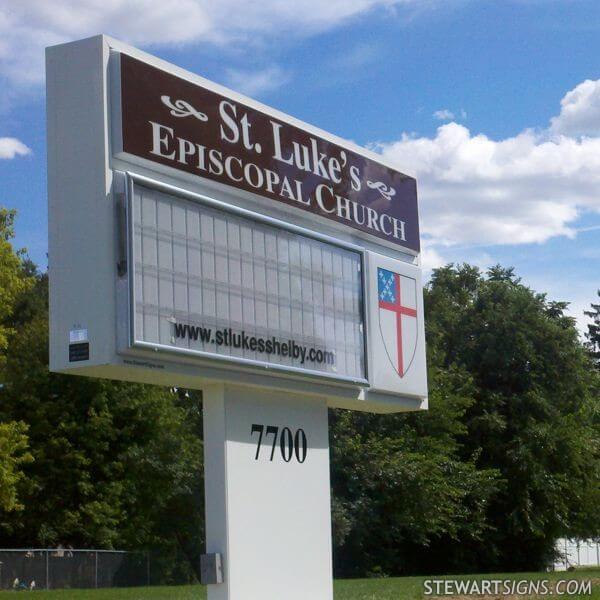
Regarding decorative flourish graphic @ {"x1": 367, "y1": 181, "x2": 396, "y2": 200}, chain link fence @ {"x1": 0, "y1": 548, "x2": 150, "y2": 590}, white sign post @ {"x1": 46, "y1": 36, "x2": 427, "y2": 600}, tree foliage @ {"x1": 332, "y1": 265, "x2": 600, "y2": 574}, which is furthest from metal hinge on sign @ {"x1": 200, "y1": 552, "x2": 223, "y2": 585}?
tree foliage @ {"x1": 332, "y1": 265, "x2": 600, "y2": 574}

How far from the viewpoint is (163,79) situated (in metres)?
11.7

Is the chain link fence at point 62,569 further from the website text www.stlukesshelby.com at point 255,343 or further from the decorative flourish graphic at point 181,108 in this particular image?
the decorative flourish graphic at point 181,108

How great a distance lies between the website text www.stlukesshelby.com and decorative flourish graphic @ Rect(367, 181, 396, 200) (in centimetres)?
270

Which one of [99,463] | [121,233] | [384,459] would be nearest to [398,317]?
[121,233]

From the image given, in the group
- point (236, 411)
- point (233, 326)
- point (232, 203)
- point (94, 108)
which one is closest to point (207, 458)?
point (236, 411)

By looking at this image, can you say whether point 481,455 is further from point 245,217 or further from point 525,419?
point 245,217

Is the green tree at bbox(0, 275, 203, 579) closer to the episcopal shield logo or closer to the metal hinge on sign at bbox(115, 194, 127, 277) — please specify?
the episcopal shield logo

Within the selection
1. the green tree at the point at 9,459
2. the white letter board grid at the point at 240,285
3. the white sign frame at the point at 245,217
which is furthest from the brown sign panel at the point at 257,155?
the green tree at the point at 9,459

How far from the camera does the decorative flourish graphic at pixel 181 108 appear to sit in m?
11.7

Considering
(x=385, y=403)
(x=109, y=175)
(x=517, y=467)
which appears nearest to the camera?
(x=109, y=175)

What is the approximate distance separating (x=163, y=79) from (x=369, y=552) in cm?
2882

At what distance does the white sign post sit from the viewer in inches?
429

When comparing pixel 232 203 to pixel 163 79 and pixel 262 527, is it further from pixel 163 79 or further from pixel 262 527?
pixel 262 527

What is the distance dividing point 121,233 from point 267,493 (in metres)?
3.63
